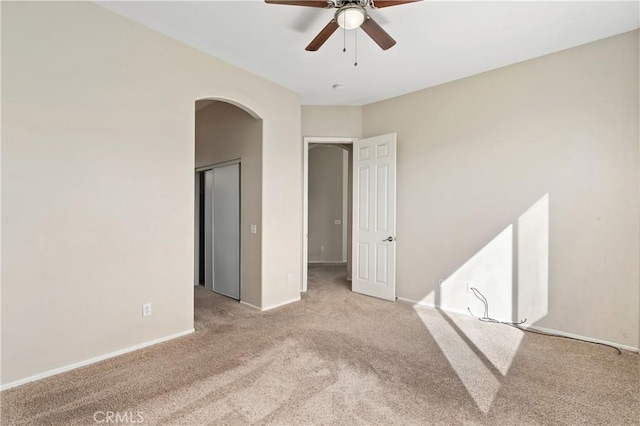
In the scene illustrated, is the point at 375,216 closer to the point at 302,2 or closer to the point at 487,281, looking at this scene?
the point at 487,281

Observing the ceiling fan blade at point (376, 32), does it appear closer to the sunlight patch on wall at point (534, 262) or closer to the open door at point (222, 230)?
the sunlight patch on wall at point (534, 262)

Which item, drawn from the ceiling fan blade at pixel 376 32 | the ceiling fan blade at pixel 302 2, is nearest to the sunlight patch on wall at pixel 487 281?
the ceiling fan blade at pixel 376 32

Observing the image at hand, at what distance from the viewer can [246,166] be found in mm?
4027

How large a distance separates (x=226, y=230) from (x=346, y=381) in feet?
9.39

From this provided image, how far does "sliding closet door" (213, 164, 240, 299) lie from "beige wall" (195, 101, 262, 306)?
137 mm

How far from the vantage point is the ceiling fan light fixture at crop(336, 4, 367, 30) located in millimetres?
2104

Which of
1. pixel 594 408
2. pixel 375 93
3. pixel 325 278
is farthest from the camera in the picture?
pixel 325 278

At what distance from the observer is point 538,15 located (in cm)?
254

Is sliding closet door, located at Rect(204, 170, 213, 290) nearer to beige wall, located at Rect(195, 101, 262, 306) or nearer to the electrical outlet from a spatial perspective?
beige wall, located at Rect(195, 101, 262, 306)

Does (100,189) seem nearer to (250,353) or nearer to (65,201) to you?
(65,201)

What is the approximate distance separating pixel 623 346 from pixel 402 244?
236 cm

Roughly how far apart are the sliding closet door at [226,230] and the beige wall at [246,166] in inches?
5.4

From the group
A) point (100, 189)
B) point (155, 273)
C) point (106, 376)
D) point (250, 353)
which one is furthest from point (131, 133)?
point (250, 353)

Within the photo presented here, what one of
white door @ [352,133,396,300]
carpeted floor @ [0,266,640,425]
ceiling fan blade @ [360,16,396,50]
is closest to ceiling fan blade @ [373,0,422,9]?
A: ceiling fan blade @ [360,16,396,50]
